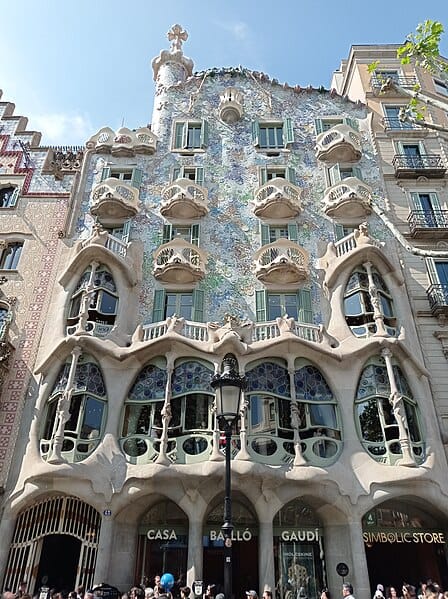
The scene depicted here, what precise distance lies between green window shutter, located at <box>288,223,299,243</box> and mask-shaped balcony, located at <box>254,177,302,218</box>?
0.50 meters

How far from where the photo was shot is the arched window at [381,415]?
1531 cm

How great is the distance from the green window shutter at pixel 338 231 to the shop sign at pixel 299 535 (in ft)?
39.5

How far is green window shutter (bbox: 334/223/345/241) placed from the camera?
2122 cm

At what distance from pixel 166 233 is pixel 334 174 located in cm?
890

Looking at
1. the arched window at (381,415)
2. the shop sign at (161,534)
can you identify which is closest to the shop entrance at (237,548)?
the shop sign at (161,534)

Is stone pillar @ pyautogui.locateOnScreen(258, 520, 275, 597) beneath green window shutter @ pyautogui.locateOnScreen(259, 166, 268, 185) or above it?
beneath

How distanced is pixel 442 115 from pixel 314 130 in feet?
23.0

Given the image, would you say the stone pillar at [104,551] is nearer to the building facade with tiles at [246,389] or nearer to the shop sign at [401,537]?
the building facade with tiles at [246,389]

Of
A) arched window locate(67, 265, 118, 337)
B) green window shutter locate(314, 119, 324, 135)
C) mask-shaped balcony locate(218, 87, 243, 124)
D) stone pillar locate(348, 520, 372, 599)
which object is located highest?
mask-shaped balcony locate(218, 87, 243, 124)

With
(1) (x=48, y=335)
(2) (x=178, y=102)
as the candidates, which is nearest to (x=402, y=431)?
(1) (x=48, y=335)

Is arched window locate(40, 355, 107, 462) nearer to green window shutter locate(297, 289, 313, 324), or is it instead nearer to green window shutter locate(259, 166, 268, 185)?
green window shutter locate(297, 289, 313, 324)

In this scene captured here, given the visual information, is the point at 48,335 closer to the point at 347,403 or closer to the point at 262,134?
the point at 347,403

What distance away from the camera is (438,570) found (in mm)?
15570

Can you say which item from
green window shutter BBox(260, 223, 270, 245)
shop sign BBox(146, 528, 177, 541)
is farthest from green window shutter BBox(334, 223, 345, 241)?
shop sign BBox(146, 528, 177, 541)
